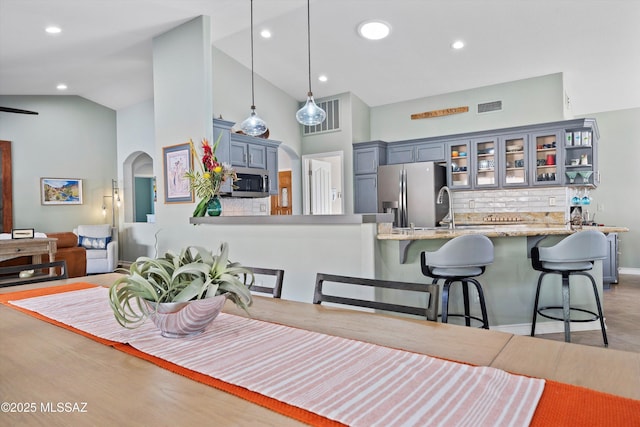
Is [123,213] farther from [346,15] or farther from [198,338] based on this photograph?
[198,338]

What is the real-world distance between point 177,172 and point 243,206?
1186mm

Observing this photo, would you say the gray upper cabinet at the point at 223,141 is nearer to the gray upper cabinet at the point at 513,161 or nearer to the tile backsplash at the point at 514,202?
the tile backsplash at the point at 514,202

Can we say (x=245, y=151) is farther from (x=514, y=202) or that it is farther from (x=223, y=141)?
(x=514, y=202)

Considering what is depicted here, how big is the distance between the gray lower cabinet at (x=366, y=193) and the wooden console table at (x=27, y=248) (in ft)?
14.4

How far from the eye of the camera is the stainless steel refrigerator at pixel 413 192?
6047 millimetres

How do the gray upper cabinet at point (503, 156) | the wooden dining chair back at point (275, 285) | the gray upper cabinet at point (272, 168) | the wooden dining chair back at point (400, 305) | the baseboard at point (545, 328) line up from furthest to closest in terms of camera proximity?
the gray upper cabinet at point (272, 168) → the gray upper cabinet at point (503, 156) → the baseboard at point (545, 328) → the wooden dining chair back at point (275, 285) → the wooden dining chair back at point (400, 305)

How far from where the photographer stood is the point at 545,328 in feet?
11.1

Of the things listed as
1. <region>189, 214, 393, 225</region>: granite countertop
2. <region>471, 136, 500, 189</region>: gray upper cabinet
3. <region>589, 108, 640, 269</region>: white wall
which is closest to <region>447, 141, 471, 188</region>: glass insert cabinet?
<region>471, 136, 500, 189</region>: gray upper cabinet

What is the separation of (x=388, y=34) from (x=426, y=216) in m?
2.65

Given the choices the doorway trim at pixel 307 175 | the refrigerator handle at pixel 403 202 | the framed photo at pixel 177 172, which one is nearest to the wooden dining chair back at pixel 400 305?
the framed photo at pixel 177 172

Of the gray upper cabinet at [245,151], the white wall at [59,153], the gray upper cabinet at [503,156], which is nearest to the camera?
the gray upper cabinet at [245,151]

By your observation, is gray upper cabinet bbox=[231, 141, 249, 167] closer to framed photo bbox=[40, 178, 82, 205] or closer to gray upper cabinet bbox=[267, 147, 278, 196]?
gray upper cabinet bbox=[267, 147, 278, 196]

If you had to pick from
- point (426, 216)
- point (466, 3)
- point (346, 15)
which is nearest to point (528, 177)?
point (426, 216)

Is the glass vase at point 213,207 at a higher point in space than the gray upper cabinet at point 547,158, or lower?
lower
